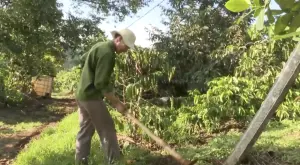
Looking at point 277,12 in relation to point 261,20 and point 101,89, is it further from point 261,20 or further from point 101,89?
point 101,89

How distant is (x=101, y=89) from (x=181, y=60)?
→ 542 centimetres

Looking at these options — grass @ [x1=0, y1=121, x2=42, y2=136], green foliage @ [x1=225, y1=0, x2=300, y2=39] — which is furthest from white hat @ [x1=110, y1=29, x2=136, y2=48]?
grass @ [x1=0, y1=121, x2=42, y2=136]

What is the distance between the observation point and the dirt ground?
6.16 meters

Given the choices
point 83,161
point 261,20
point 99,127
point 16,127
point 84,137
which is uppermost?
point 261,20

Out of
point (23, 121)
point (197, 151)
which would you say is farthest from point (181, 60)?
point (197, 151)

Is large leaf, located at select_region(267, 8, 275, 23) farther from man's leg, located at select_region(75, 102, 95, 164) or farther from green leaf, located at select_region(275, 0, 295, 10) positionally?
man's leg, located at select_region(75, 102, 95, 164)

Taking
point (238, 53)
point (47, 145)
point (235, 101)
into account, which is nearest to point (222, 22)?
point (238, 53)

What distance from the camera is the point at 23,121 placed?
8.91 m

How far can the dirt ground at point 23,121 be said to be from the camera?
616 cm

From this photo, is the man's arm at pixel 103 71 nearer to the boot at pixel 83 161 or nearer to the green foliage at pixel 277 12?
the boot at pixel 83 161

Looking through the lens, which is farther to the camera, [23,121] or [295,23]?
[23,121]

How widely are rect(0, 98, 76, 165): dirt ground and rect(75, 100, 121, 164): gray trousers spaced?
5.24 ft

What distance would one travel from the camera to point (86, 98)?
4152 mm

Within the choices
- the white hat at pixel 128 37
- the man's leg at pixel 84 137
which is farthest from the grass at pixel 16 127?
the white hat at pixel 128 37
